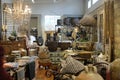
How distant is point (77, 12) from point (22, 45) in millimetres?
6404

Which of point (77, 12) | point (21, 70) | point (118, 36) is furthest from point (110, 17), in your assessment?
point (77, 12)

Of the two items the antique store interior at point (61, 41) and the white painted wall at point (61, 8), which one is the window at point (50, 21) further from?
the white painted wall at point (61, 8)

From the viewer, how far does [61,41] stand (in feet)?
40.7

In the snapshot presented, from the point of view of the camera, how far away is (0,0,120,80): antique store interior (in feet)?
11.7

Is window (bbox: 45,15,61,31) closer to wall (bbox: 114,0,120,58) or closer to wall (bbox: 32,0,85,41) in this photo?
wall (bbox: 32,0,85,41)

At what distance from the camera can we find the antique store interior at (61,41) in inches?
140

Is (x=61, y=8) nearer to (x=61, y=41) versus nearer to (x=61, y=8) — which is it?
(x=61, y=8)

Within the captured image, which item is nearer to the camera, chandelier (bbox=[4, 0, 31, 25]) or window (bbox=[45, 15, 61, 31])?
chandelier (bbox=[4, 0, 31, 25])

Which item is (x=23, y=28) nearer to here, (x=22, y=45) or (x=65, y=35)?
(x=22, y=45)

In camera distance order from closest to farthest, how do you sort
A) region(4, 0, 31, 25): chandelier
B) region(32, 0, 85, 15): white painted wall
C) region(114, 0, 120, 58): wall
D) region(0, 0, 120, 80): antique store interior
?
region(0, 0, 120, 80): antique store interior → region(114, 0, 120, 58): wall → region(4, 0, 31, 25): chandelier → region(32, 0, 85, 15): white painted wall

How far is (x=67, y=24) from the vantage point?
1462 cm

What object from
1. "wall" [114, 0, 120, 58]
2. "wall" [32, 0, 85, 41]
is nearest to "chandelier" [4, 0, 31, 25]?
"wall" [114, 0, 120, 58]

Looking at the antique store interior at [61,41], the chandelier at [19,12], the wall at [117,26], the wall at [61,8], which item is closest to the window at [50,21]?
the antique store interior at [61,41]

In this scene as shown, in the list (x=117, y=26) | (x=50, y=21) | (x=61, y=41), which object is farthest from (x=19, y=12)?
(x=50, y=21)
